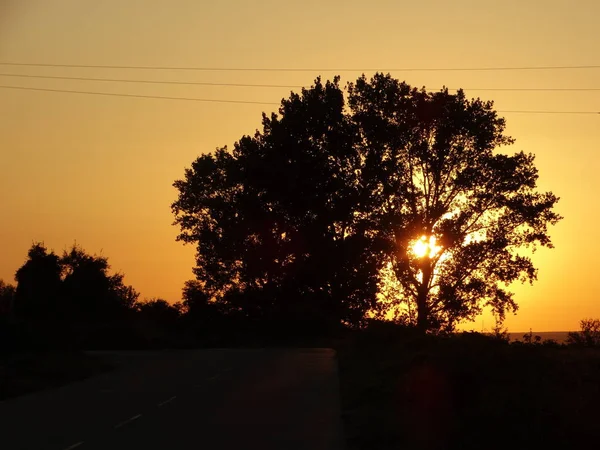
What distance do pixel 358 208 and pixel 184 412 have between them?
4504 centimetres

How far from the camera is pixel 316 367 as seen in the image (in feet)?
110

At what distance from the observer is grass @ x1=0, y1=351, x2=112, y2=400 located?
26500 mm

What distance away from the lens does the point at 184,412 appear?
19750 mm

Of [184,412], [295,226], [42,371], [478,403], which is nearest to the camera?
[478,403]

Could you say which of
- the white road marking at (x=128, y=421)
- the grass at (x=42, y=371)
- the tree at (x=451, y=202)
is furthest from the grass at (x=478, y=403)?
the tree at (x=451, y=202)

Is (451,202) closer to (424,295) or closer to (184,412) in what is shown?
(424,295)

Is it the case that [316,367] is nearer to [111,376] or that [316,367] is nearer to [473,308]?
[111,376]

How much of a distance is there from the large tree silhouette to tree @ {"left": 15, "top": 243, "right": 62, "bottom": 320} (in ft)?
38.7

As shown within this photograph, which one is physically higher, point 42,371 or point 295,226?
point 295,226

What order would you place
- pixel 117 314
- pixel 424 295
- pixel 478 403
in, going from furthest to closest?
pixel 117 314 → pixel 424 295 → pixel 478 403

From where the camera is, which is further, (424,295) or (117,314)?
(117,314)

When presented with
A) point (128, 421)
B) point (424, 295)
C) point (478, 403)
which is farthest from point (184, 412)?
point (424, 295)

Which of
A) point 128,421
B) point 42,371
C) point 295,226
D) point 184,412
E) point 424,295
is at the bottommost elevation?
point 128,421

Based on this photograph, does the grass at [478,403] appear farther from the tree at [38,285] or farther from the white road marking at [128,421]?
the tree at [38,285]
